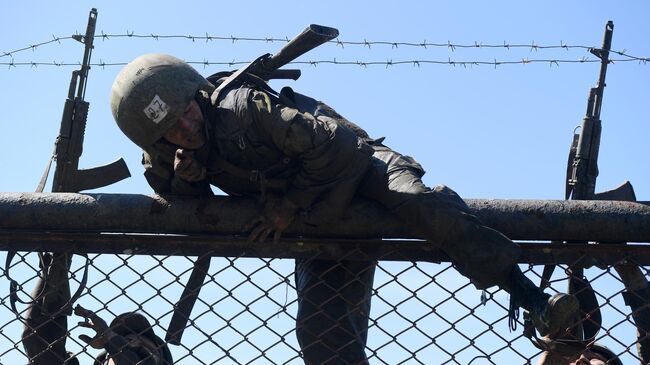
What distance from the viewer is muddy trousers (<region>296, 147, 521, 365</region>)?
416 centimetres

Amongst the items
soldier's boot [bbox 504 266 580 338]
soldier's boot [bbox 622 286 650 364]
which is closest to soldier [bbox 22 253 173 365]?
soldier's boot [bbox 504 266 580 338]

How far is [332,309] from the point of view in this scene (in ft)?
15.5

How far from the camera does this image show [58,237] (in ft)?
13.5

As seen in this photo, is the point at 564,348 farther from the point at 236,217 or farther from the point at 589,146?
the point at 589,146

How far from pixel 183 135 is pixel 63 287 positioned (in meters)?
0.76

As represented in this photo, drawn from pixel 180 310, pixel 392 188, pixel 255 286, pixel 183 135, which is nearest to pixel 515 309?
pixel 392 188

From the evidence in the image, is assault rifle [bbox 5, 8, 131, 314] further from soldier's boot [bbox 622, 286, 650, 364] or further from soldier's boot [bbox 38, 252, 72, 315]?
soldier's boot [bbox 622, 286, 650, 364]

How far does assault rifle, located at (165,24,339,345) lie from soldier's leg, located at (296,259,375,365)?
1.40 feet

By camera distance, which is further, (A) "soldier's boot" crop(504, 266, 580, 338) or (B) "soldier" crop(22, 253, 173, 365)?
(B) "soldier" crop(22, 253, 173, 365)

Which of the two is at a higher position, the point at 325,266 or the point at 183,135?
the point at 183,135

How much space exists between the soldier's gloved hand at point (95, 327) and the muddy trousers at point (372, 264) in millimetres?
758

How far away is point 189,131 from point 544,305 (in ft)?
5.18

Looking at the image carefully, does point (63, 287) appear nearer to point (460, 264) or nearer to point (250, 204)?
point (250, 204)

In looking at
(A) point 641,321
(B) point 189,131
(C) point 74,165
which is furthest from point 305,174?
(C) point 74,165
